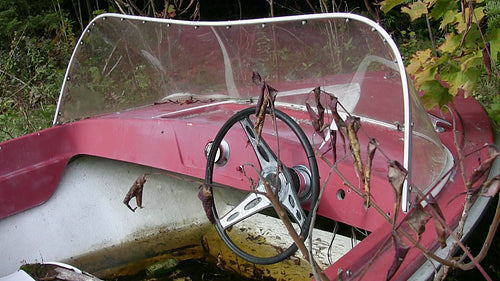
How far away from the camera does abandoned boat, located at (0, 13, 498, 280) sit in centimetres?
210

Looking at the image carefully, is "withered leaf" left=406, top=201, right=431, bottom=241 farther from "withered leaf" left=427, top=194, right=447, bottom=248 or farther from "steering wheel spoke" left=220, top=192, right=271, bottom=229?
"steering wheel spoke" left=220, top=192, right=271, bottom=229

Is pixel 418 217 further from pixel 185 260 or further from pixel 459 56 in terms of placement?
pixel 185 260

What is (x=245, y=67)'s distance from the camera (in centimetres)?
287

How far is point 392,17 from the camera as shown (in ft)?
27.0

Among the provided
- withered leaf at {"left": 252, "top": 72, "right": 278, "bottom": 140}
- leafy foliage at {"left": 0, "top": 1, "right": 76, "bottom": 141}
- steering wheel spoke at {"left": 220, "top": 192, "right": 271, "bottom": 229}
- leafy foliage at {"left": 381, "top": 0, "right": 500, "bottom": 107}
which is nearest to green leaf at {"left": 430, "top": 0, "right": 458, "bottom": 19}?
leafy foliage at {"left": 381, "top": 0, "right": 500, "bottom": 107}

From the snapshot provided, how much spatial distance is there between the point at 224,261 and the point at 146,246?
0.51 metres

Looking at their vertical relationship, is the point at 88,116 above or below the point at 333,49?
below

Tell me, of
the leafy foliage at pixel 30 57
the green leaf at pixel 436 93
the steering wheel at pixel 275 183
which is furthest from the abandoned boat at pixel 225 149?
the leafy foliage at pixel 30 57

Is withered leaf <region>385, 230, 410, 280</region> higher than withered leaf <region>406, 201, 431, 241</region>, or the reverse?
withered leaf <region>406, 201, 431, 241</region>

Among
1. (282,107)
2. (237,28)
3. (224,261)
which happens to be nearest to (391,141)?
(282,107)

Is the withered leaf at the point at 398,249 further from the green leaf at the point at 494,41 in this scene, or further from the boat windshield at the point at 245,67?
the green leaf at the point at 494,41

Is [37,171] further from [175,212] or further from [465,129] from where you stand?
[465,129]

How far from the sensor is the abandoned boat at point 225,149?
2.10 m

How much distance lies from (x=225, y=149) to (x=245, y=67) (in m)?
0.51
